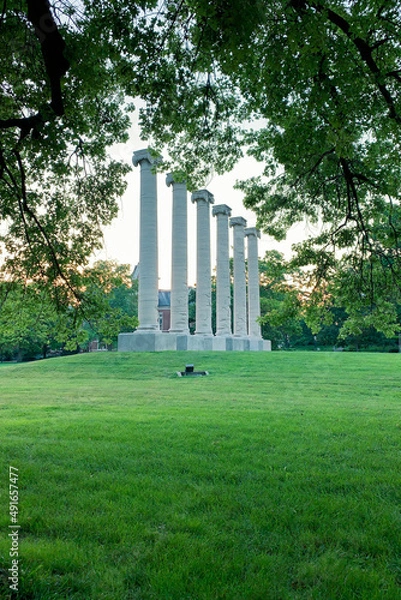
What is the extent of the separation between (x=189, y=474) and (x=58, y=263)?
5532 mm

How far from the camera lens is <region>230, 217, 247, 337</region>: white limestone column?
59156mm

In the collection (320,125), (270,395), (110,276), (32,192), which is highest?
(320,125)

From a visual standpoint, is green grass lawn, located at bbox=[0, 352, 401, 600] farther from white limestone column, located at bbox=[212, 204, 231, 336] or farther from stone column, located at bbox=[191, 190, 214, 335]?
white limestone column, located at bbox=[212, 204, 231, 336]

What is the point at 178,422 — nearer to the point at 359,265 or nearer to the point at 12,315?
Result: the point at 12,315

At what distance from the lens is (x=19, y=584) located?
12.5 feet

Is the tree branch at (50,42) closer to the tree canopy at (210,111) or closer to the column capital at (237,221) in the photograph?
the tree canopy at (210,111)

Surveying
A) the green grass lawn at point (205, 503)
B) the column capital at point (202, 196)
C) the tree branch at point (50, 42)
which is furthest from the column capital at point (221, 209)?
the tree branch at point (50, 42)

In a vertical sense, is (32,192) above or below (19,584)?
above

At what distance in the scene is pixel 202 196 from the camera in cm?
4978

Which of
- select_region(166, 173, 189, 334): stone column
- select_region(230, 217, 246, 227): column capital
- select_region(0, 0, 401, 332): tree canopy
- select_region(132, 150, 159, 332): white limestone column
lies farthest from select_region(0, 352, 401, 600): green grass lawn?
select_region(230, 217, 246, 227): column capital

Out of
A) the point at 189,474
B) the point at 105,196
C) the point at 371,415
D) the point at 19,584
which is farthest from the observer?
the point at 371,415

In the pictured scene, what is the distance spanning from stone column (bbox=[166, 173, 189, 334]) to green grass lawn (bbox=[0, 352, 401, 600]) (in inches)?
1211

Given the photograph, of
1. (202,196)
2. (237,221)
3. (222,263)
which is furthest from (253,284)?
(202,196)

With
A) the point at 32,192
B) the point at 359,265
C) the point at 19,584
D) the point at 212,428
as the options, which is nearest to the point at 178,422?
the point at 212,428
